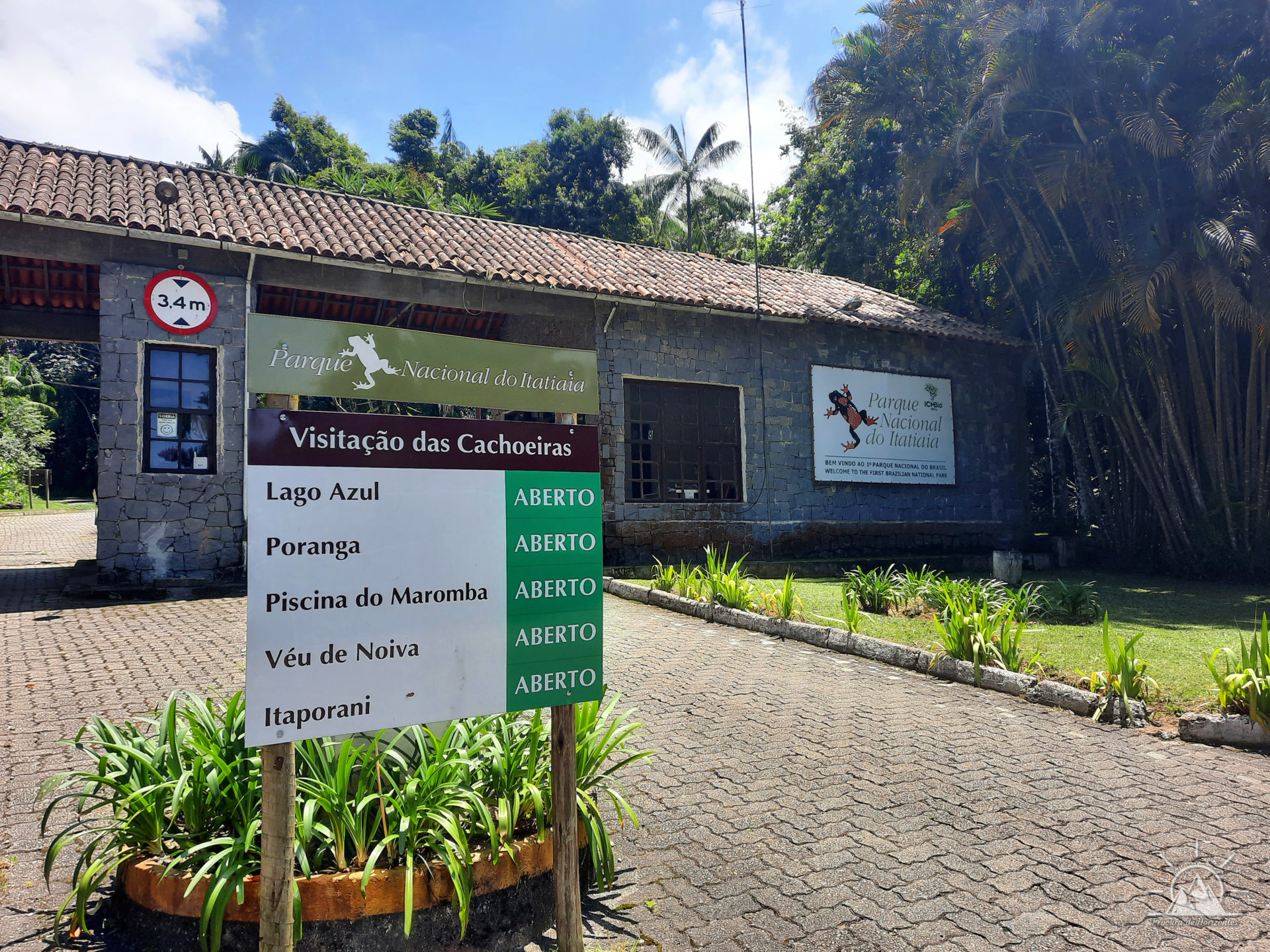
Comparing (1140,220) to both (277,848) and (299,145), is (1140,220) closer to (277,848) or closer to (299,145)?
(277,848)

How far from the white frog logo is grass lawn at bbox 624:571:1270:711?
547cm

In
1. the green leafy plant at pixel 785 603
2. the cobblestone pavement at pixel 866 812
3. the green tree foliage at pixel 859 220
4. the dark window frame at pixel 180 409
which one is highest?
the green tree foliage at pixel 859 220

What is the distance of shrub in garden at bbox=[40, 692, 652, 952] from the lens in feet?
8.79

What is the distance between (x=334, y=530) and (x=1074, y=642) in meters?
6.80

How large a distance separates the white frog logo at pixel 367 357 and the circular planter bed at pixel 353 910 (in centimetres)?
163

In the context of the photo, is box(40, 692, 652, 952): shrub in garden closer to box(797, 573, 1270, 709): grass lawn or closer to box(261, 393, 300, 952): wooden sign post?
box(261, 393, 300, 952): wooden sign post

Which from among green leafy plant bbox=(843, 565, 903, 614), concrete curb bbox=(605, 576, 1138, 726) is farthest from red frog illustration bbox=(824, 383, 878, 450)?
concrete curb bbox=(605, 576, 1138, 726)

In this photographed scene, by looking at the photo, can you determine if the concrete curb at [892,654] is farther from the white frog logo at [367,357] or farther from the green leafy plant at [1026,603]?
the white frog logo at [367,357]

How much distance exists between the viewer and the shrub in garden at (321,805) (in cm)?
268

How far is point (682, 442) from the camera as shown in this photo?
545 inches

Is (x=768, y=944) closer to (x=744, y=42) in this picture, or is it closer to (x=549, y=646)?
(x=549, y=646)

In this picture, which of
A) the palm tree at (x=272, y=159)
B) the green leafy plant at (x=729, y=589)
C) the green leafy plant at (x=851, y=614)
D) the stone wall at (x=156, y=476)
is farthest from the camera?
the palm tree at (x=272, y=159)

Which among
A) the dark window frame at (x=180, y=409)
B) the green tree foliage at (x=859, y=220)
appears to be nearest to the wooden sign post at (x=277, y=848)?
the dark window frame at (x=180, y=409)

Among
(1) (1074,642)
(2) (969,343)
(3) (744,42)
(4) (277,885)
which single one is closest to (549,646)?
(4) (277,885)
